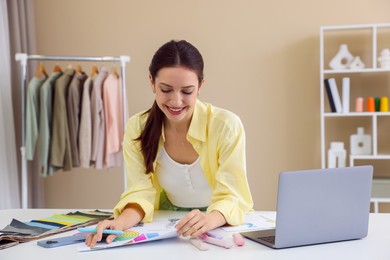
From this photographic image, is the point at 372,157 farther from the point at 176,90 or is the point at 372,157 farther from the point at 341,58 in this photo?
the point at 176,90

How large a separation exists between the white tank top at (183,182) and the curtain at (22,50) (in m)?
2.12

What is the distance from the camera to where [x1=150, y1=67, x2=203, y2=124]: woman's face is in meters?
1.66

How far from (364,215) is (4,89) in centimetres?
269

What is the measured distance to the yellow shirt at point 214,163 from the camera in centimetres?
170

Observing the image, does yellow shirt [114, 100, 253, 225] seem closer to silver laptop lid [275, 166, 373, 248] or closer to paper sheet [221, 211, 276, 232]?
paper sheet [221, 211, 276, 232]

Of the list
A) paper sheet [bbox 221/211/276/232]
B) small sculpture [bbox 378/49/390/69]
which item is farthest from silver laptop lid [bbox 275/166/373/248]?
small sculpture [bbox 378/49/390/69]

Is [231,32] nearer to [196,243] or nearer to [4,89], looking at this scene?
[4,89]

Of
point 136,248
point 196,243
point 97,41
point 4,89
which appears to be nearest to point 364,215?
point 196,243

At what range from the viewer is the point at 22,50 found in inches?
153

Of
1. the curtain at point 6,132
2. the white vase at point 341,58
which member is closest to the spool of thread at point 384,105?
the white vase at point 341,58

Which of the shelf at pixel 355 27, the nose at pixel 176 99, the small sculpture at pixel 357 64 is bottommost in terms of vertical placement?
the nose at pixel 176 99

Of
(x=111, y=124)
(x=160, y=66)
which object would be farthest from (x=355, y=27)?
(x=160, y=66)

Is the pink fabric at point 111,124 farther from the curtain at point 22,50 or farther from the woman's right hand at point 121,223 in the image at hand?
the woman's right hand at point 121,223

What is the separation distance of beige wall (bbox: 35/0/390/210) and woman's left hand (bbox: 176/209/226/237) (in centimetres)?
245
